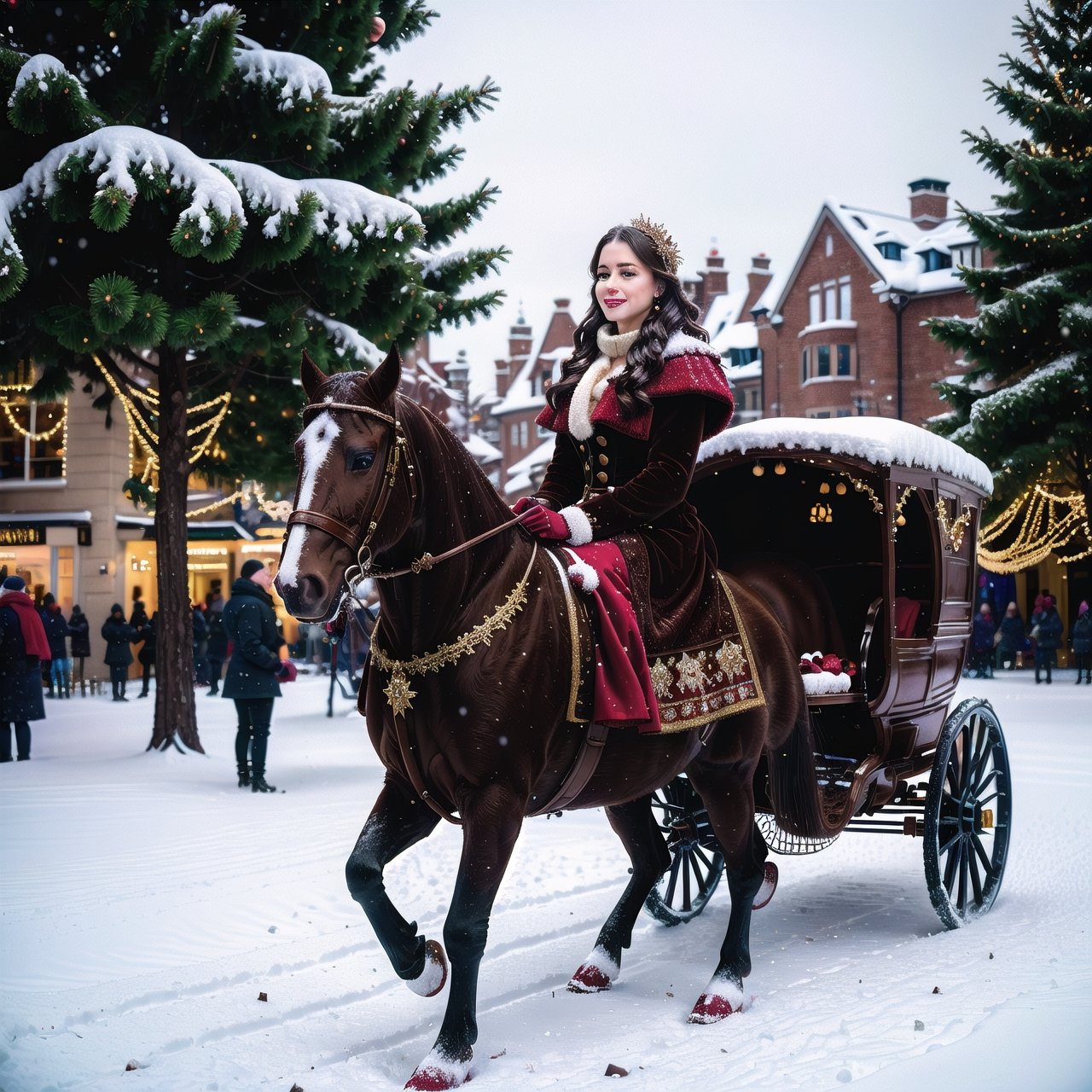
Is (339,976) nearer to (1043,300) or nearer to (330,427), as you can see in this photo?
(330,427)

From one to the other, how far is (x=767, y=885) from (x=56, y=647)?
58.7ft

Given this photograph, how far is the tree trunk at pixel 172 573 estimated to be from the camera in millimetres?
12812

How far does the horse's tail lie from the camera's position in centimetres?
563

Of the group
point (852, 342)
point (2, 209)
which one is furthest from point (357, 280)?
point (852, 342)

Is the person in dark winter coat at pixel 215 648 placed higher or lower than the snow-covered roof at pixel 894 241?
lower

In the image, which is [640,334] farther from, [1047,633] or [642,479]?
[1047,633]

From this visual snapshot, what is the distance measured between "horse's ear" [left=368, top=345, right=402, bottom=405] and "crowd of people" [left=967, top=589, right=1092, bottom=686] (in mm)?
17785

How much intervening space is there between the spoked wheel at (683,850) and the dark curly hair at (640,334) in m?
2.31

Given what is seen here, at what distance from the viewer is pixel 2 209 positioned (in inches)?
406

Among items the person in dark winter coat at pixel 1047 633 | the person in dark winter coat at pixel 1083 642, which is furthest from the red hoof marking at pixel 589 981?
the person in dark winter coat at pixel 1083 642

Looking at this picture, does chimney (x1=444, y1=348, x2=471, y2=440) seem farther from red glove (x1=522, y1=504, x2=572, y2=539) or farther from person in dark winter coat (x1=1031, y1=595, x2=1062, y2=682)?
red glove (x1=522, y1=504, x2=572, y2=539)

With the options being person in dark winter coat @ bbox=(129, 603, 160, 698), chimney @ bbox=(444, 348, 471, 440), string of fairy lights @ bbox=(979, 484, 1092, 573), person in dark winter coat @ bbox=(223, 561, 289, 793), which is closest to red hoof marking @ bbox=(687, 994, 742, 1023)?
person in dark winter coat @ bbox=(223, 561, 289, 793)

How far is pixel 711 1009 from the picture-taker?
15.7ft

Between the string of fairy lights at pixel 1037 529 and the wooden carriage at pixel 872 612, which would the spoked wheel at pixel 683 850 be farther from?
the string of fairy lights at pixel 1037 529
